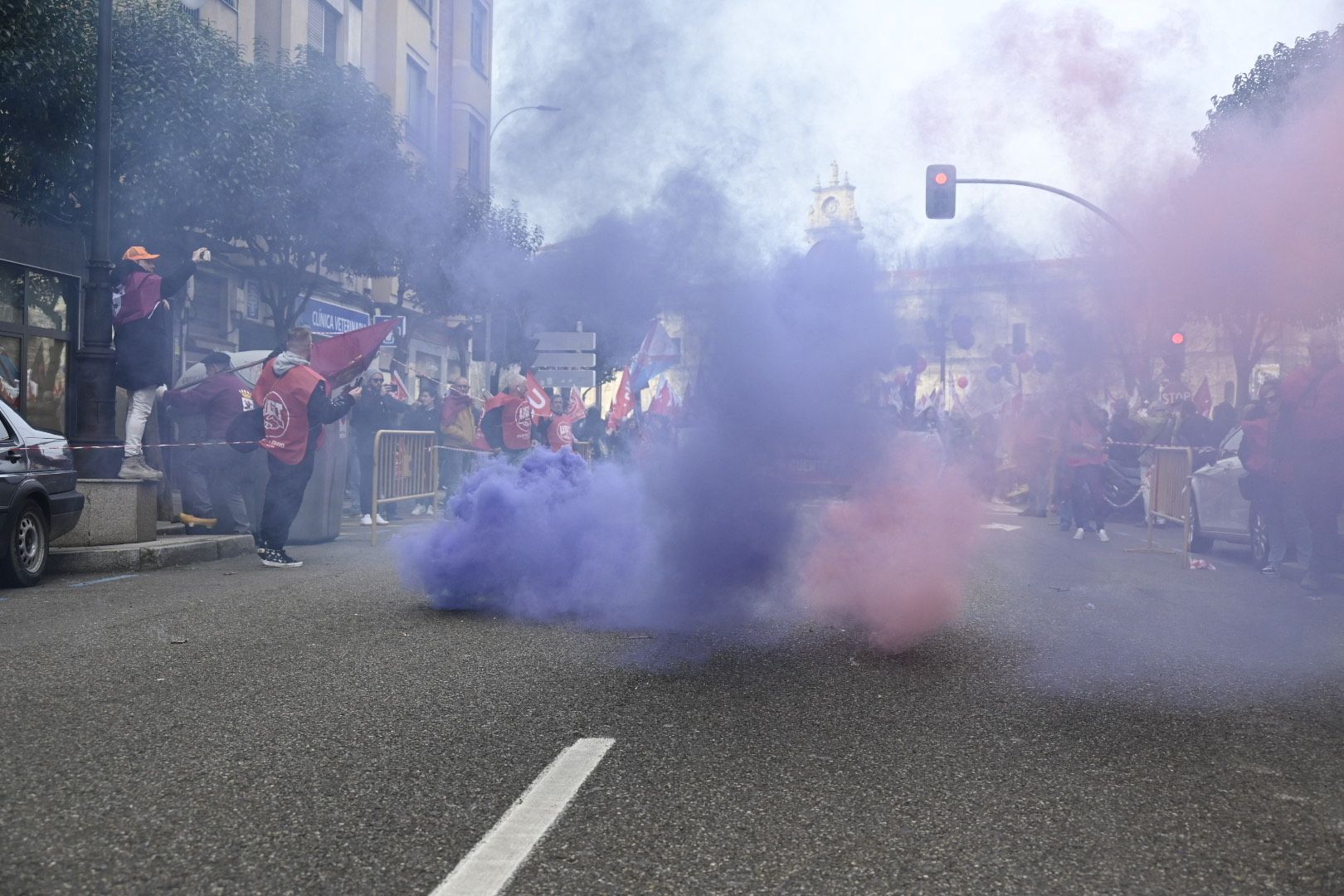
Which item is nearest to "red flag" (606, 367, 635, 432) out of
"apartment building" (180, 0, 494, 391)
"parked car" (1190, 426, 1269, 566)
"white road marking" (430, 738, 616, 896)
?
"apartment building" (180, 0, 494, 391)

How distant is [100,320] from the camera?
11344 mm

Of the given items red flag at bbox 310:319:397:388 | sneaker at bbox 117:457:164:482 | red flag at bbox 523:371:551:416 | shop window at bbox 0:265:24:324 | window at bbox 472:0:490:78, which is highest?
window at bbox 472:0:490:78

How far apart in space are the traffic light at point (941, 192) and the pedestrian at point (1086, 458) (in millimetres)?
3680

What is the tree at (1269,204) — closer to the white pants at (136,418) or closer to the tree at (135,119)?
the white pants at (136,418)

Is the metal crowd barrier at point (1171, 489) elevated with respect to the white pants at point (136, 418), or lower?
lower

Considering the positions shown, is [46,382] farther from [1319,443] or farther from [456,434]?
[1319,443]

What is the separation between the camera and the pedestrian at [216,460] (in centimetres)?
1235

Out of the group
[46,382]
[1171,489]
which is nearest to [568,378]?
[46,382]

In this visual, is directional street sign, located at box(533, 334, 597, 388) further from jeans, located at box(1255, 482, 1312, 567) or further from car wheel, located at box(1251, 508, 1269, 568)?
jeans, located at box(1255, 482, 1312, 567)

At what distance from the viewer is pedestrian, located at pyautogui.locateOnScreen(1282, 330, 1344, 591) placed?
9.18 metres

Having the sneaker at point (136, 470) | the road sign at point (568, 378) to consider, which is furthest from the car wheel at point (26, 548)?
the road sign at point (568, 378)

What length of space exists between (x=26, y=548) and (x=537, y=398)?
7.95 meters

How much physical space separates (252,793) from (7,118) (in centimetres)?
1278

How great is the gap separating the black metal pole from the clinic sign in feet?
43.9
